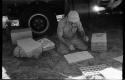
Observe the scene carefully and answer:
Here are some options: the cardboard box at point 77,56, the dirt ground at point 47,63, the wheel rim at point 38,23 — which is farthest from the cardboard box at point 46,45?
the wheel rim at point 38,23

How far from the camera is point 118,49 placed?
4664mm

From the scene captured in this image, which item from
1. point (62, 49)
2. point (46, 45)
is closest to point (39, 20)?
point (46, 45)

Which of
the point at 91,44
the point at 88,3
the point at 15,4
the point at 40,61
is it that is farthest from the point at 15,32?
the point at 88,3

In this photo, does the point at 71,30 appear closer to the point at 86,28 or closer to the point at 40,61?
the point at 40,61

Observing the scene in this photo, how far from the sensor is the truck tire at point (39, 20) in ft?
17.2

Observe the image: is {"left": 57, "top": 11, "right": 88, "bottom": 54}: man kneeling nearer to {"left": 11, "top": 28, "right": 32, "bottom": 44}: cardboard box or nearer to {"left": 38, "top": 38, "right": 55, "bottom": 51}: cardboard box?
{"left": 38, "top": 38, "right": 55, "bottom": 51}: cardboard box

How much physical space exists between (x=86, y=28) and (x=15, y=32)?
5.60ft

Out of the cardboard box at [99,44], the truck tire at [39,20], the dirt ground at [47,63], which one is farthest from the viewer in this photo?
the truck tire at [39,20]

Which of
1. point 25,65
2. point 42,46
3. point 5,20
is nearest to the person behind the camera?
point 25,65

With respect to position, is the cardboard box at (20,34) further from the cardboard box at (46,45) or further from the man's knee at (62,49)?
the man's knee at (62,49)

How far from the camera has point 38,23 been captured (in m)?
5.27

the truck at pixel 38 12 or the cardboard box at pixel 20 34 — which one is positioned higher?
the truck at pixel 38 12

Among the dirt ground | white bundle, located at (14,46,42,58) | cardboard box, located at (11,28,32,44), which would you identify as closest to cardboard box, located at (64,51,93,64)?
the dirt ground

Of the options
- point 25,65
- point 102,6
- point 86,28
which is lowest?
point 25,65
